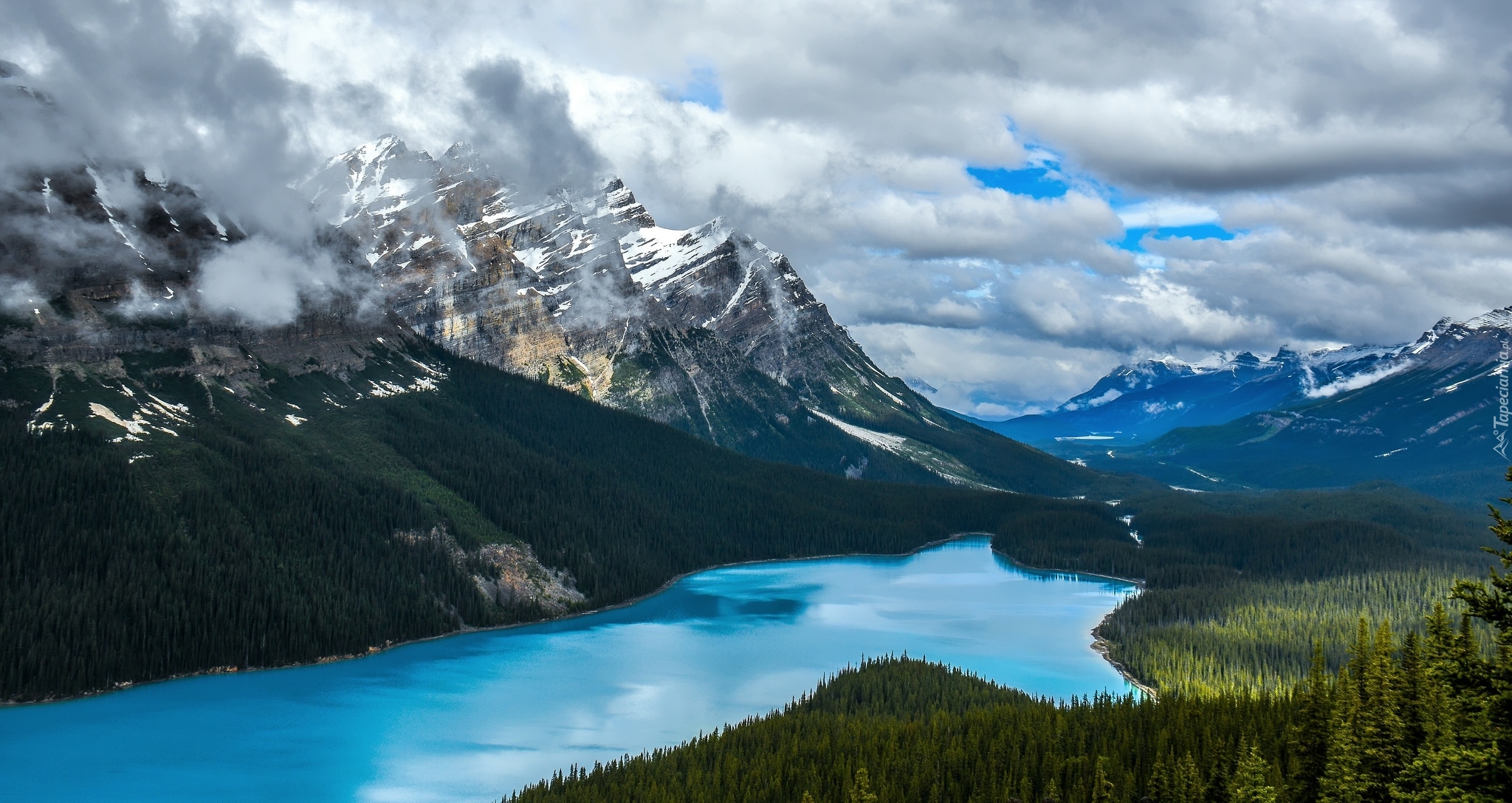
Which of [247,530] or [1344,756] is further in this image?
[247,530]

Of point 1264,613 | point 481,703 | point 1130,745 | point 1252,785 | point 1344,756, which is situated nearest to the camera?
point 1252,785

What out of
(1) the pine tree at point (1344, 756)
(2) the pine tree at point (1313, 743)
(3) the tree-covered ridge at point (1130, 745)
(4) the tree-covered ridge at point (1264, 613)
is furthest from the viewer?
(4) the tree-covered ridge at point (1264, 613)

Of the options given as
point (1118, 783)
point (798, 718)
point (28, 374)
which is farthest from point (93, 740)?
point (1118, 783)

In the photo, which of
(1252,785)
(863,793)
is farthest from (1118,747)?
(1252,785)

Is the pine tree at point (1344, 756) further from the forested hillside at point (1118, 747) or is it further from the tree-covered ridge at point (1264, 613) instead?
the tree-covered ridge at point (1264, 613)

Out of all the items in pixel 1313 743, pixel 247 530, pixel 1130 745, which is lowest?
pixel 1130 745

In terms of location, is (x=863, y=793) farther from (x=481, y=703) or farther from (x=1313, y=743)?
(x=481, y=703)

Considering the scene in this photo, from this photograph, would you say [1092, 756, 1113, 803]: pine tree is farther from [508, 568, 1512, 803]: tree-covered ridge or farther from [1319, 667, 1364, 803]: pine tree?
[1319, 667, 1364, 803]: pine tree

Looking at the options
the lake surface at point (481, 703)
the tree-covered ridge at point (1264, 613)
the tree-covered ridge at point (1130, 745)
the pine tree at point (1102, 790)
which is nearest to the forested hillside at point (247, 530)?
the lake surface at point (481, 703)

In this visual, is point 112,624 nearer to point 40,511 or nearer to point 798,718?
point 40,511
